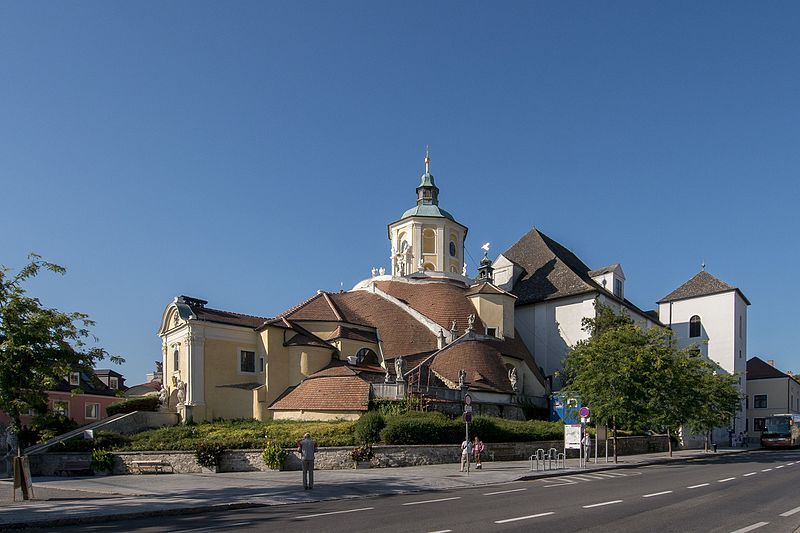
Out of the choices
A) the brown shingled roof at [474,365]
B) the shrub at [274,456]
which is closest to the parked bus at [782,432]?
the brown shingled roof at [474,365]

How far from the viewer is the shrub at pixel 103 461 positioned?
30.2 metres

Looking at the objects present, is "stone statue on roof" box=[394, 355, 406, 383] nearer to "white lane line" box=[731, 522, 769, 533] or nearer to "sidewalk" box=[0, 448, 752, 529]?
"sidewalk" box=[0, 448, 752, 529]

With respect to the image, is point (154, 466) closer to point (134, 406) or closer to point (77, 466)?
point (77, 466)

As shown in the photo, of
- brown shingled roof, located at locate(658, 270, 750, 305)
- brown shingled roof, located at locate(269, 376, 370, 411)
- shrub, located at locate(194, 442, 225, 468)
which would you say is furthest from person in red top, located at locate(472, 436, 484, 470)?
brown shingled roof, located at locate(658, 270, 750, 305)

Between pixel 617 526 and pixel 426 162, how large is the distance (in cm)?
5818

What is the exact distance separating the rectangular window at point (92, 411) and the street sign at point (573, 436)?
4237 centimetres

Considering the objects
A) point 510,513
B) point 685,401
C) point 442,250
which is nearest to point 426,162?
point 442,250

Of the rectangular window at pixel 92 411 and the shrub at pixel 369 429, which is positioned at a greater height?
the shrub at pixel 369 429

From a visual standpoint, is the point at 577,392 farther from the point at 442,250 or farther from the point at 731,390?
the point at 442,250

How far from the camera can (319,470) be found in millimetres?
28109

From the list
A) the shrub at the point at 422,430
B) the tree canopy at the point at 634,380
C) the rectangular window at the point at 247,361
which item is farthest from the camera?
the rectangular window at the point at 247,361

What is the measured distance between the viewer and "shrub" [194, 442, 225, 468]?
2822 centimetres

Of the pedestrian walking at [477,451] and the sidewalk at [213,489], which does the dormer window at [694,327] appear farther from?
the pedestrian walking at [477,451]

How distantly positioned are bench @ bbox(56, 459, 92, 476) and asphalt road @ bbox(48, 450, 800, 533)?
16.8m
